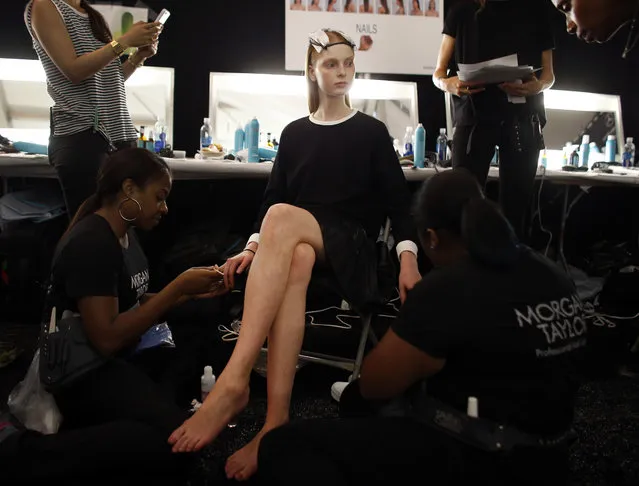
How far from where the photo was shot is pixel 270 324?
4.65 ft

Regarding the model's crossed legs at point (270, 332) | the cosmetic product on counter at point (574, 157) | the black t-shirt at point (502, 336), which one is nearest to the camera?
the black t-shirt at point (502, 336)

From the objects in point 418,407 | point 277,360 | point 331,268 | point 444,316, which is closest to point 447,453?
point 418,407

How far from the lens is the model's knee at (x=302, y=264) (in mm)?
1492

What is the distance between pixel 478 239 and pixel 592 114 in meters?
3.23

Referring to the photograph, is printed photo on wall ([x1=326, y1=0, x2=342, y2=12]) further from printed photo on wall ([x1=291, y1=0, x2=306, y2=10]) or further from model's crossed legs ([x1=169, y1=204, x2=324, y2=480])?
model's crossed legs ([x1=169, y1=204, x2=324, y2=480])

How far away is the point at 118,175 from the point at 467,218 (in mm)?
917

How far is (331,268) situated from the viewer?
1.63m

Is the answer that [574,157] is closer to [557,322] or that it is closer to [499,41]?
[499,41]

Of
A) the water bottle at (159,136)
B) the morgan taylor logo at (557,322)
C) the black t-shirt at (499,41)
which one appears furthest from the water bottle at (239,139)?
the morgan taylor logo at (557,322)

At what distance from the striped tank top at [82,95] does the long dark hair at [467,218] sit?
1.28 m

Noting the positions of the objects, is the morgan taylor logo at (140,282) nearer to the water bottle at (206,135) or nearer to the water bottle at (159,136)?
the water bottle at (159,136)

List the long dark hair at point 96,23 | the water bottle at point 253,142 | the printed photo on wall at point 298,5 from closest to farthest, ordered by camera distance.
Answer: the long dark hair at point 96,23
the water bottle at point 253,142
the printed photo on wall at point 298,5

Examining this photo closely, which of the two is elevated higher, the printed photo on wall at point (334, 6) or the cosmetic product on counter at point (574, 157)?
the printed photo on wall at point (334, 6)

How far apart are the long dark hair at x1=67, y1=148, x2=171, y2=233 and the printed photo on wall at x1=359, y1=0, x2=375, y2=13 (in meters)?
2.22
